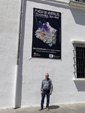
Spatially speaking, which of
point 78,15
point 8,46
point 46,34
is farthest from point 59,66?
point 78,15

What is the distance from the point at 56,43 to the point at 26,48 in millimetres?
1639

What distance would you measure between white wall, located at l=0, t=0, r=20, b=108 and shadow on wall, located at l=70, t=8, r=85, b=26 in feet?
A: 10.3

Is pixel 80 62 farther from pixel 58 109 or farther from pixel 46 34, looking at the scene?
pixel 58 109

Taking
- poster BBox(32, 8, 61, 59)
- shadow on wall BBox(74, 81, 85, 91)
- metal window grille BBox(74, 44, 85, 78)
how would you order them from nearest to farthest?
poster BBox(32, 8, 61, 59)
shadow on wall BBox(74, 81, 85, 91)
metal window grille BBox(74, 44, 85, 78)

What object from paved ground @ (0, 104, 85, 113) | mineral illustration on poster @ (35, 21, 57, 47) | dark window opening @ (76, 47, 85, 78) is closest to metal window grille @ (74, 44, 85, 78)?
dark window opening @ (76, 47, 85, 78)

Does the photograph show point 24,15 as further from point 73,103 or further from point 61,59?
point 73,103

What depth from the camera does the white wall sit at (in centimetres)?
700

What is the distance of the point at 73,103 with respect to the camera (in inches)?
316

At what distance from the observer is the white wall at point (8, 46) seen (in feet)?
23.0

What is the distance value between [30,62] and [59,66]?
5.06ft

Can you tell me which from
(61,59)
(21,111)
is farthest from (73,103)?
(21,111)

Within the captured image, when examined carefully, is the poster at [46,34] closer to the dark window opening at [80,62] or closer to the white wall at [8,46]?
the white wall at [8,46]

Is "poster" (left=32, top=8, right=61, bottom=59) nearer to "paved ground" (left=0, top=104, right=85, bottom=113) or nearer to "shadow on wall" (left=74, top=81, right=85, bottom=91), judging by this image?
"shadow on wall" (left=74, top=81, right=85, bottom=91)

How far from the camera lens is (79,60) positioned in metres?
8.55
